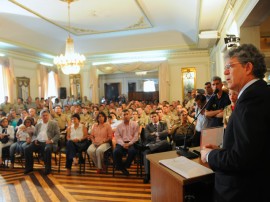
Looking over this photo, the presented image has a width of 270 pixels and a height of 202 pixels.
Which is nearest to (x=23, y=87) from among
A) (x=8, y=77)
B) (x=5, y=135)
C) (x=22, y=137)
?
(x=8, y=77)

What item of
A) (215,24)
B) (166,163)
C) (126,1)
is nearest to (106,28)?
(126,1)

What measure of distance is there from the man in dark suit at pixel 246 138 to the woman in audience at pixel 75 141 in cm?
350

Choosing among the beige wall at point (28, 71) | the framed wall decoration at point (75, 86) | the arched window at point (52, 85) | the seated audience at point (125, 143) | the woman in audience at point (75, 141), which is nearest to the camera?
the seated audience at point (125, 143)

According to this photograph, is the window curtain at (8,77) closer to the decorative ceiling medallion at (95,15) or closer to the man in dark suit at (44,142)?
the decorative ceiling medallion at (95,15)

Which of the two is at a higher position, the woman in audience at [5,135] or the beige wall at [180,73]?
the beige wall at [180,73]

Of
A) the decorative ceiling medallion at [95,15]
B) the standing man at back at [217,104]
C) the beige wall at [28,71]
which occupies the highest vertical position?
the decorative ceiling medallion at [95,15]

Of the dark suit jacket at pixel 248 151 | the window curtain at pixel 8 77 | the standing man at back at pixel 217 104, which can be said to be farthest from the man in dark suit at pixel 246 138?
the window curtain at pixel 8 77

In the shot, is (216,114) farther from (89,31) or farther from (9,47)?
(9,47)

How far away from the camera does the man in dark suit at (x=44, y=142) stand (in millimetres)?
4344

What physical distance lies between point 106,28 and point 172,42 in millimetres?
2827

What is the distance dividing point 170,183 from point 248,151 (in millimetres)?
636

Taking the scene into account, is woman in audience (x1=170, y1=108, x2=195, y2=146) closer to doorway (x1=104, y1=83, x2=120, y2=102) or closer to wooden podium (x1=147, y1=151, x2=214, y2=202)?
wooden podium (x1=147, y1=151, x2=214, y2=202)

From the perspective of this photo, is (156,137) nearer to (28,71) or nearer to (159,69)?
(159,69)

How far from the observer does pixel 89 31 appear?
8492 millimetres
